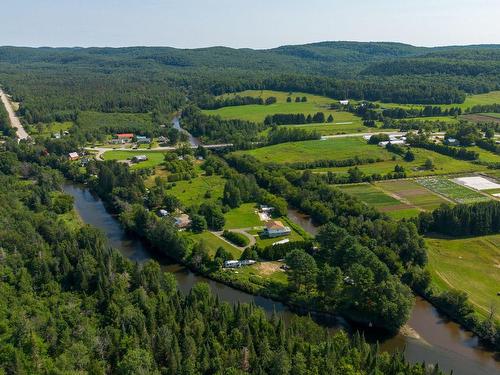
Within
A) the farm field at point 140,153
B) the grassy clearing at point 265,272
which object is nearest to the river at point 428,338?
the grassy clearing at point 265,272

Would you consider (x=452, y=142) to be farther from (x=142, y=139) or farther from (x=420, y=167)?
(x=142, y=139)

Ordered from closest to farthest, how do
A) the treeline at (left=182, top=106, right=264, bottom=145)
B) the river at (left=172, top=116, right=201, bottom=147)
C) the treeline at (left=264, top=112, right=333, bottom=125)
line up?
the treeline at (left=182, top=106, right=264, bottom=145) < the river at (left=172, top=116, right=201, bottom=147) < the treeline at (left=264, top=112, right=333, bottom=125)

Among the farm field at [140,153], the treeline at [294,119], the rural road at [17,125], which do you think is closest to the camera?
the farm field at [140,153]

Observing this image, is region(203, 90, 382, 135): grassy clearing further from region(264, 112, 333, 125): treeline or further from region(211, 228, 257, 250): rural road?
region(211, 228, 257, 250): rural road

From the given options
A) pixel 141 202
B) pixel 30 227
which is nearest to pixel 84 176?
pixel 141 202

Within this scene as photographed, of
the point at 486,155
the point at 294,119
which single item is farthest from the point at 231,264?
the point at 294,119

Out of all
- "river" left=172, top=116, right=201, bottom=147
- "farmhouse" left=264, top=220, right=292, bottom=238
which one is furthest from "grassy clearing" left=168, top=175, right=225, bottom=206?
"river" left=172, top=116, right=201, bottom=147

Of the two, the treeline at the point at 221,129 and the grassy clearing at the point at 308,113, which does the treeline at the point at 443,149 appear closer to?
the grassy clearing at the point at 308,113
